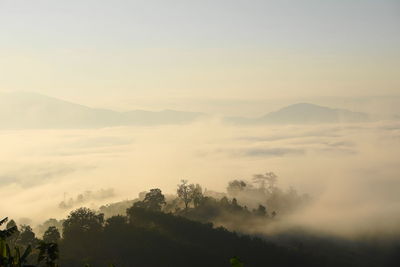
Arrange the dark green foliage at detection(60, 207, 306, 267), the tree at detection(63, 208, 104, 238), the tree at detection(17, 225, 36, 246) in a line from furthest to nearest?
1. the tree at detection(63, 208, 104, 238)
2. the tree at detection(17, 225, 36, 246)
3. the dark green foliage at detection(60, 207, 306, 267)

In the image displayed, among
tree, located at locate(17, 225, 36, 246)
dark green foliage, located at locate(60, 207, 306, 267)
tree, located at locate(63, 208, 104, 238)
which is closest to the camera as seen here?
dark green foliage, located at locate(60, 207, 306, 267)

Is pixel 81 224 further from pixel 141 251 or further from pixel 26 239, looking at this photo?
pixel 141 251

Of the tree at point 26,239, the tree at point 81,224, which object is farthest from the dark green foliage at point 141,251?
the tree at point 26,239

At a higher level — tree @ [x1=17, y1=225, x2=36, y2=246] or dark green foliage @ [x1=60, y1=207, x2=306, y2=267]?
tree @ [x1=17, y1=225, x2=36, y2=246]

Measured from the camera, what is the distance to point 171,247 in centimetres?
18812

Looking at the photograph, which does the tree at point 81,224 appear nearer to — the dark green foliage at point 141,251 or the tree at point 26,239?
the dark green foliage at point 141,251

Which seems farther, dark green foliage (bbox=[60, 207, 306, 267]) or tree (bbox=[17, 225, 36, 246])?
tree (bbox=[17, 225, 36, 246])

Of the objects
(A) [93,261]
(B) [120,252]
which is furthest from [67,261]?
(B) [120,252]

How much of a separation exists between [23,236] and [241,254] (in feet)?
265

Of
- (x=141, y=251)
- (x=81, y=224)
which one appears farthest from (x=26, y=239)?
(x=141, y=251)

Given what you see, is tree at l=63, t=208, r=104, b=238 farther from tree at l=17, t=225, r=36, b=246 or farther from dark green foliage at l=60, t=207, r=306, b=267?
tree at l=17, t=225, r=36, b=246

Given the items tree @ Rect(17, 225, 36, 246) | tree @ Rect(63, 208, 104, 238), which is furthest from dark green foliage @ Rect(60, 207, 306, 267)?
tree @ Rect(17, 225, 36, 246)

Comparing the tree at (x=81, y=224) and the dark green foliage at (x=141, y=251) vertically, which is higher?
the tree at (x=81, y=224)

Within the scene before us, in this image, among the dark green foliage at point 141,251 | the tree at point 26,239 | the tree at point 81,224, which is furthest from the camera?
the tree at point 81,224
